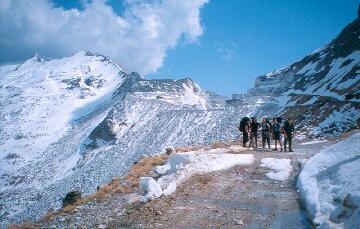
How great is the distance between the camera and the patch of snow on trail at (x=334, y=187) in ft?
23.7

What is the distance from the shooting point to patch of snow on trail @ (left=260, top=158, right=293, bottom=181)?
43.6 feet

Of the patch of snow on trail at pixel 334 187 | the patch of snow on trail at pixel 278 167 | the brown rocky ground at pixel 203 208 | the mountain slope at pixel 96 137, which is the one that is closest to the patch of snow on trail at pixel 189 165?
the brown rocky ground at pixel 203 208

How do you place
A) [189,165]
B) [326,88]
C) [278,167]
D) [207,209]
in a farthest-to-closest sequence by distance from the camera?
1. [326,88]
2. [278,167]
3. [189,165]
4. [207,209]

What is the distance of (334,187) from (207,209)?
11.3 feet

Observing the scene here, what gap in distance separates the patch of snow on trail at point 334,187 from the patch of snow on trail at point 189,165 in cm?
384

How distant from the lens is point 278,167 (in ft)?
48.8

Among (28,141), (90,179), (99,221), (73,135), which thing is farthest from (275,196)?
(28,141)

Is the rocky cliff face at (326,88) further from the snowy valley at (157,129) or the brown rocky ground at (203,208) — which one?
the brown rocky ground at (203,208)

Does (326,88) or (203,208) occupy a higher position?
(326,88)

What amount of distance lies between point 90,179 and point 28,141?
103 m

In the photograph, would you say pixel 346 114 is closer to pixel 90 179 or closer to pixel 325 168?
pixel 325 168

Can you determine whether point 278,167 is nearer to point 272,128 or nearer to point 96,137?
point 272,128

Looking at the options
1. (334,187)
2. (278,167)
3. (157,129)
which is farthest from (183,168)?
(157,129)

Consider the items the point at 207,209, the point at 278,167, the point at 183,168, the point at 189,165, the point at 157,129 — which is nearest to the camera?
the point at 207,209
